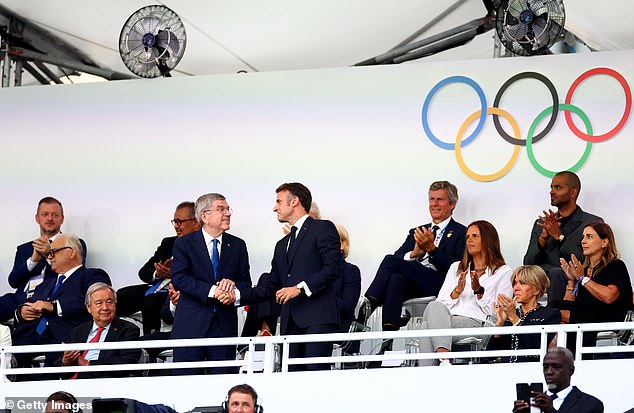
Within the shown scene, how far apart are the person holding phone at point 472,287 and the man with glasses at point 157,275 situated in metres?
2.30

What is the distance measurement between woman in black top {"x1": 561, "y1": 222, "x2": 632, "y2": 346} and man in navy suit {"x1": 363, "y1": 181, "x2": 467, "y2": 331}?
1.38 metres

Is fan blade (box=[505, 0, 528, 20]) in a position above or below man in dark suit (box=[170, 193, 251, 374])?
above

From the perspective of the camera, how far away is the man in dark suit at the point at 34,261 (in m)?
10.8

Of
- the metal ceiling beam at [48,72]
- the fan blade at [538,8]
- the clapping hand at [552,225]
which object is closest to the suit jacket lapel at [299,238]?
the clapping hand at [552,225]

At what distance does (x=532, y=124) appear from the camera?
35.2 feet

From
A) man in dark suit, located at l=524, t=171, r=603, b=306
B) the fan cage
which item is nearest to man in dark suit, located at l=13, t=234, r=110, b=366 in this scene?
the fan cage

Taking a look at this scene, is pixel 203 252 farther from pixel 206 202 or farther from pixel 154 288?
pixel 154 288

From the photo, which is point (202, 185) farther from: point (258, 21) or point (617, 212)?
point (617, 212)

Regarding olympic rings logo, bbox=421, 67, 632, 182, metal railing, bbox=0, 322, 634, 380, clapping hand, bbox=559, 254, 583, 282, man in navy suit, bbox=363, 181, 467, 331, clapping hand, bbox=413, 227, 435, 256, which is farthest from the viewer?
olympic rings logo, bbox=421, 67, 632, 182

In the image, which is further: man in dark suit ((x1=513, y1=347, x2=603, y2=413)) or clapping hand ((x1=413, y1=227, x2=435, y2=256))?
clapping hand ((x1=413, y1=227, x2=435, y2=256))

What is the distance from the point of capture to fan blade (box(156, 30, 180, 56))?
443 inches

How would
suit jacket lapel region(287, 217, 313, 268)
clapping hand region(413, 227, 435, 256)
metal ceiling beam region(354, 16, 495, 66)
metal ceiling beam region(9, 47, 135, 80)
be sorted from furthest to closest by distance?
metal ceiling beam region(9, 47, 135, 80)
metal ceiling beam region(354, 16, 495, 66)
clapping hand region(413, 227, 435, 256)
suit jacket lapel region(287, 217, 313, 268)

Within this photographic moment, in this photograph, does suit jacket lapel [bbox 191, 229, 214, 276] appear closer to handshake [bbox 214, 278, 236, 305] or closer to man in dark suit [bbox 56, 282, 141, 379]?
handshake [bbox 214, 278, 236, 305]

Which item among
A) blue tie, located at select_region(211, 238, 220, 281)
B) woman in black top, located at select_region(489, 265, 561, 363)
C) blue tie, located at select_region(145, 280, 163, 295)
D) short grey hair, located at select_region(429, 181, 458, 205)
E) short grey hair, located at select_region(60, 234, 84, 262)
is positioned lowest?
woman in black top, located at select_region(489, 265, 561, 363)
